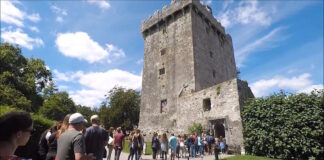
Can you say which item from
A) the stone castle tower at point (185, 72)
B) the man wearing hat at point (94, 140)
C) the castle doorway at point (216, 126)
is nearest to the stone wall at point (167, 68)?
the stone castle tower at point (185, 72)

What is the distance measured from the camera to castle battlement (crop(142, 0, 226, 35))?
27750mm

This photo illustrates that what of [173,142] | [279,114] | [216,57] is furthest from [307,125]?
[216,57]

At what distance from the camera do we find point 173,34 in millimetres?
28625

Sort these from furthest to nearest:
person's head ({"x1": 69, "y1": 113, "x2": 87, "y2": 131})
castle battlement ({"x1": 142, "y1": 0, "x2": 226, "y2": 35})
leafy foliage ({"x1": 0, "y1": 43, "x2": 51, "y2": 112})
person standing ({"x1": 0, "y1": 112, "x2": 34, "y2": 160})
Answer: castle battlement ({"x1": 142, "y1": 0, "x2": 226, "y2": 35}) → leafy foliage ({"x1": 0, "y1": 43, "x2": 51, "y2": 112}) → person's head ({"x1": 69, "y1": 113, "x2": 87, "y2": 131}) → person standing ({"x1": 0, "y1": 112, "x2": 34, "y2": 160})

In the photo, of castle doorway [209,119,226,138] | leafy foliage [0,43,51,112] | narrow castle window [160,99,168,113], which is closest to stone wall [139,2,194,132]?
narrow castle window [160,99,168,113]

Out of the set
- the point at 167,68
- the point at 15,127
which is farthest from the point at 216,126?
the point at 15,127

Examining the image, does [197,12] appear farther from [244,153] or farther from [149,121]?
[244,153]

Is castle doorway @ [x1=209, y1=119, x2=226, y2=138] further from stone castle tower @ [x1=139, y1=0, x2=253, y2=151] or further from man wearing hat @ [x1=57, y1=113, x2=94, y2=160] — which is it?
man wearing hat @ [x1=57, y1=113, x2=94, y2=160]

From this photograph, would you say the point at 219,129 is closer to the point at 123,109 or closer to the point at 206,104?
the point at 206,104

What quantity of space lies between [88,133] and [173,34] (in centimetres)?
2358

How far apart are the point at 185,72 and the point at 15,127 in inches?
933

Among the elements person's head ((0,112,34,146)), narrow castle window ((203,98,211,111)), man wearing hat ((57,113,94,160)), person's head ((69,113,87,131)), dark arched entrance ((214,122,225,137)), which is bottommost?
man wearing hat ((57,113,94,160))

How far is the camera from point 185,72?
84.6 feet

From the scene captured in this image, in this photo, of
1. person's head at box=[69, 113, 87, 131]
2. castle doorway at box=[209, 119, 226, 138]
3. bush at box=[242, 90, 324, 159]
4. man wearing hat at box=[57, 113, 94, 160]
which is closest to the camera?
man wearing hat at box=[57, 113, 94, 160]
